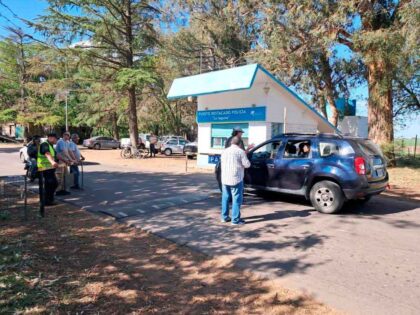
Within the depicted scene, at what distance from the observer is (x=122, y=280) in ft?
14.6

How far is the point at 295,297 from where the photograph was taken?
402 cm

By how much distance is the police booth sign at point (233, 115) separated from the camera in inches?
621

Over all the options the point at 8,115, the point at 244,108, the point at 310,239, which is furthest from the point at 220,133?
the point at 8,115

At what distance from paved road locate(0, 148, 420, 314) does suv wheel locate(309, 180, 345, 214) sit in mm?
203

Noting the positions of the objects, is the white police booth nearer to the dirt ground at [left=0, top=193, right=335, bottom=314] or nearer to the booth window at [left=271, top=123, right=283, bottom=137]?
the booth window at [left=271, top=123, right=283, bottom=137]

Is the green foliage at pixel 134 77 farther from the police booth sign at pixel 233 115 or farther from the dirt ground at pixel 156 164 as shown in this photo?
the police booth sign at pixel 233 115

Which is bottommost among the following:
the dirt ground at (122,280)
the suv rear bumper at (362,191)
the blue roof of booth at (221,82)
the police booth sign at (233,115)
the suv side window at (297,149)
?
the dirt ground at (122,280)

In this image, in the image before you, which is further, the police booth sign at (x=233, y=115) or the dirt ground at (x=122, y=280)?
the police booth sign at (x=233, y=115)

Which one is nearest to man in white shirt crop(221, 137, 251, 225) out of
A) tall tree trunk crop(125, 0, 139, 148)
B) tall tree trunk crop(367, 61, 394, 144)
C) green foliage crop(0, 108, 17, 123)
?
tall tree trunk crop(367, 61, 394, 144)

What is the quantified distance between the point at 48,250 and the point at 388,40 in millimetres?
12741

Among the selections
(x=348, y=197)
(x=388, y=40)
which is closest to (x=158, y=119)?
(x=388, y=40)

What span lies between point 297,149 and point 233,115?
324 inches

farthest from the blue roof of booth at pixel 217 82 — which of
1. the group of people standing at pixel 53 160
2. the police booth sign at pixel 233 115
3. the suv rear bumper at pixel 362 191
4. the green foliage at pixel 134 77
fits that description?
the suv rear bumper at pixel 362 191

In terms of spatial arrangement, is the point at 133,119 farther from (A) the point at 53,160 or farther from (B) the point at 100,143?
(A) the point at 53,160
